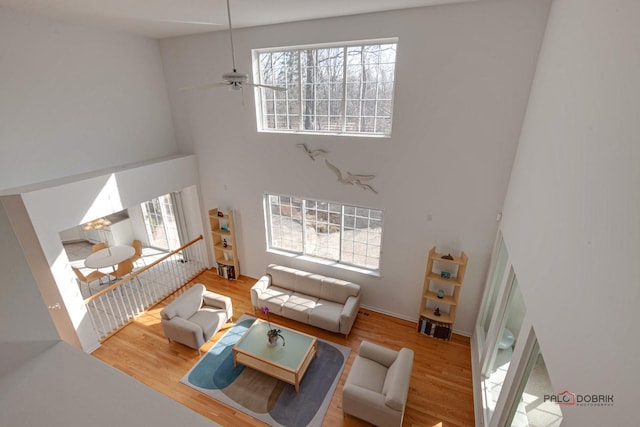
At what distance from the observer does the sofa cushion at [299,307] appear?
217 inches

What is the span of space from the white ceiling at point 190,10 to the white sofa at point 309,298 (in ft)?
15.1

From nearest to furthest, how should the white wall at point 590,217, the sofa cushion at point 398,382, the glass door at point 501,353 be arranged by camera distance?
the white wall at point 590,217
the glass door at point 501,353
the sofa cushion at point 398,382

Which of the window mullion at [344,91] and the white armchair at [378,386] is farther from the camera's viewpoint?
the window mullion at [344,91]

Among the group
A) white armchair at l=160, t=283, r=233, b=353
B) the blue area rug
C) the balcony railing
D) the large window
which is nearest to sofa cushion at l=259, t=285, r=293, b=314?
white armchair at l=160, t=283, r=233, b=353

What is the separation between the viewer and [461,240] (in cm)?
493

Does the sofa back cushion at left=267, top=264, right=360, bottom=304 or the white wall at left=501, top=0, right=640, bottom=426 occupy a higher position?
the white wall at left=501, top=0, right=640, bottom=426

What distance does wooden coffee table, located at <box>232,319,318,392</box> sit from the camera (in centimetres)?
435

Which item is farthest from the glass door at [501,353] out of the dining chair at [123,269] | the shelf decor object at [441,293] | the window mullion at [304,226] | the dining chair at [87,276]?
the dining chair at [87,276]

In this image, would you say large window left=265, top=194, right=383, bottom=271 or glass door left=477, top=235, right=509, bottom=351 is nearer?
glass door left=477, top=235, right=509, bottom=351

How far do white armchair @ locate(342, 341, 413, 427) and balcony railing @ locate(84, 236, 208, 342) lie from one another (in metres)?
4.33

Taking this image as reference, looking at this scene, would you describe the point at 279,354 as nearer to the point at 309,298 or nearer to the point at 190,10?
the point at 309,298

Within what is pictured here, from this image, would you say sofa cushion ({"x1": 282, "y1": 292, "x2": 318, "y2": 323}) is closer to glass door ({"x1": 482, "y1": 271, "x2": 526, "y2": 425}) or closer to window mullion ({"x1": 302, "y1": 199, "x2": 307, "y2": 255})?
window mullion ({"x1": 302, "y1": 199, "x2": 307, "y2": 255})

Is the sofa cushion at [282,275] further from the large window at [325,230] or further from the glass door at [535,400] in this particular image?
the glass door at [535,400]

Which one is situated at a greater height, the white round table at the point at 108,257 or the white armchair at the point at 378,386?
the white round table at the point at 108,257
